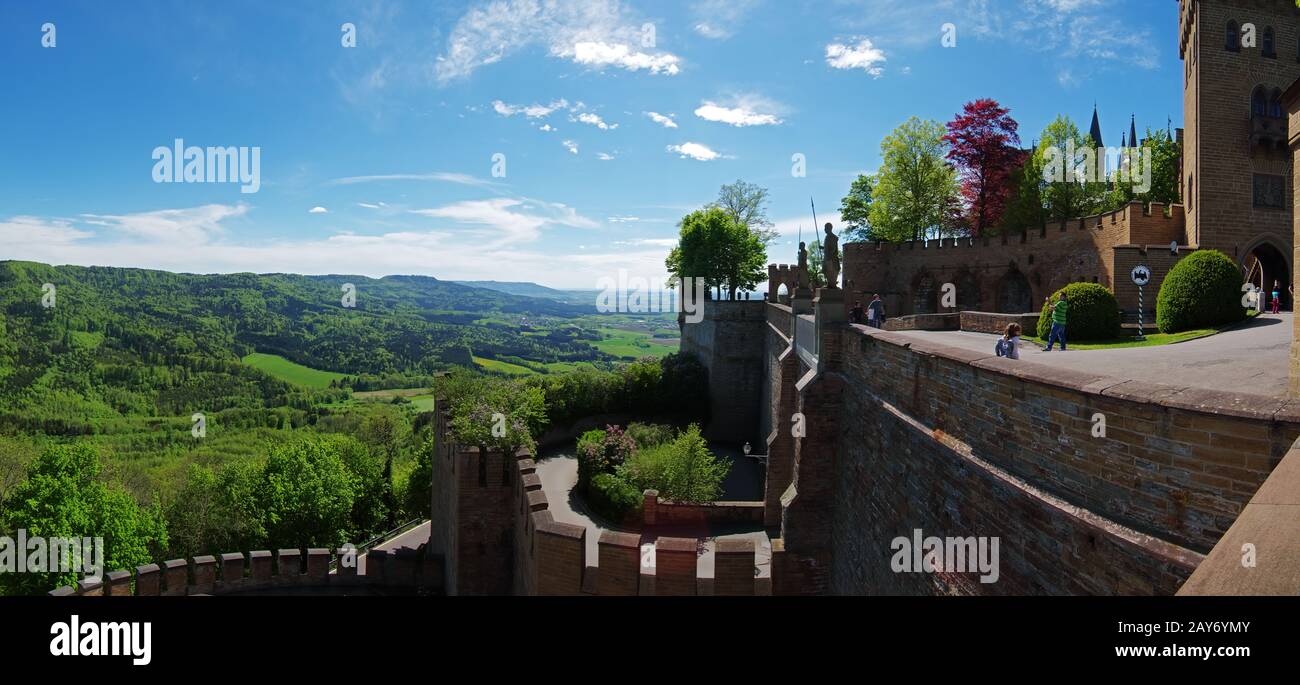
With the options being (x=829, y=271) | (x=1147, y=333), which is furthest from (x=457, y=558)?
(x=1147, y=333)

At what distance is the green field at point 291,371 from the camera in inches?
5010

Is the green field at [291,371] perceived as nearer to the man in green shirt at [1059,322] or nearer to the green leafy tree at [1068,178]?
the green leafy tree at [1068,178]

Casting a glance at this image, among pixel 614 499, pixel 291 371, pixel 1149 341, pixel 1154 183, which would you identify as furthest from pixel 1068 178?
pixel 291 371

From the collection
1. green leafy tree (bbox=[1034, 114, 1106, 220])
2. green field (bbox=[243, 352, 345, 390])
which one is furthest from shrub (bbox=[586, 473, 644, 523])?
green field (bbox=[243, 352, 345, 390])

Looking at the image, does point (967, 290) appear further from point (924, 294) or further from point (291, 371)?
point (291, 371)

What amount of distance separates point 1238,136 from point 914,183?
Result: 16.2 m

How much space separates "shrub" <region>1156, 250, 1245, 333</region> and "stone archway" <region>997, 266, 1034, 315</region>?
14455mm

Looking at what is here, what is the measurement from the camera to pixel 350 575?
17672 millimetres

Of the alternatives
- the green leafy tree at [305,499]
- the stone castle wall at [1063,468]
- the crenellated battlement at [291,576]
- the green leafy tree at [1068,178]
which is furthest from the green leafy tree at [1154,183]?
the green leafy tree at [305,499]

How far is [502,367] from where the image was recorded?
366 feet

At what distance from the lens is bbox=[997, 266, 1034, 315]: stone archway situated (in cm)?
3091

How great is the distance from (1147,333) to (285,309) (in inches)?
7846

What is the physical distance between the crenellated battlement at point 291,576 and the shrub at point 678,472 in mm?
8534

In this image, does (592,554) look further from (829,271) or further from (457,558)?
(829,271)
